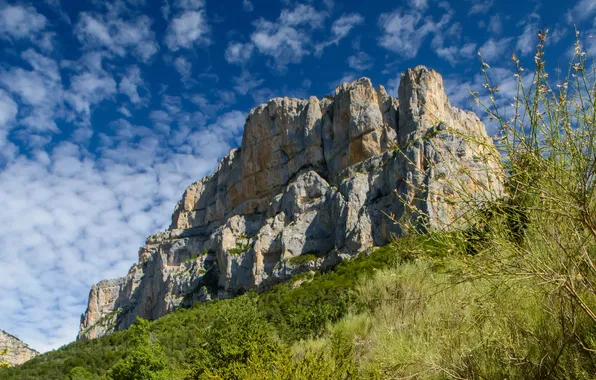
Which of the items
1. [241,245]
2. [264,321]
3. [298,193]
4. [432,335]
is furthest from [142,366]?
[241,245]

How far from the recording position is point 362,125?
211ft

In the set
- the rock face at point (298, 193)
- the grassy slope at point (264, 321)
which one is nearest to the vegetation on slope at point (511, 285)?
the grassy slope at point (264, 321)

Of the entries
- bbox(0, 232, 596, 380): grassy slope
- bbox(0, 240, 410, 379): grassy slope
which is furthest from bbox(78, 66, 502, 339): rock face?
bbox(0, 232, 596, 380): grassy slope

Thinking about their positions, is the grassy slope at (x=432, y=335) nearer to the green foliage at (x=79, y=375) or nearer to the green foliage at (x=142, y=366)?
the green foliage at (x=142, y=366)

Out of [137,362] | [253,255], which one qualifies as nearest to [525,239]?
[137,362]

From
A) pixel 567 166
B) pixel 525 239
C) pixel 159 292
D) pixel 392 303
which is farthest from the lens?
pixel 159 292

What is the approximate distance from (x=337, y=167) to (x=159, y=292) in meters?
39.5

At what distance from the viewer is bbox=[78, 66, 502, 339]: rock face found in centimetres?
5325

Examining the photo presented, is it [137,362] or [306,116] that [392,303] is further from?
[306,116]

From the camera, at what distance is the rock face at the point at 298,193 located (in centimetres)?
5325

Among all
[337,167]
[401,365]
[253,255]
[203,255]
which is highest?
[337,167]

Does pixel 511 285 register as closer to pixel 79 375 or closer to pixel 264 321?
pixel 264 321

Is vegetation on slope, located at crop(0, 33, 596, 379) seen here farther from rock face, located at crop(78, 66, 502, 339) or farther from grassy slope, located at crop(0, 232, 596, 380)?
rock face, located at crop(78, 66, 502, 339)

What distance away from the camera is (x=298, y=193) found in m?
64.1
